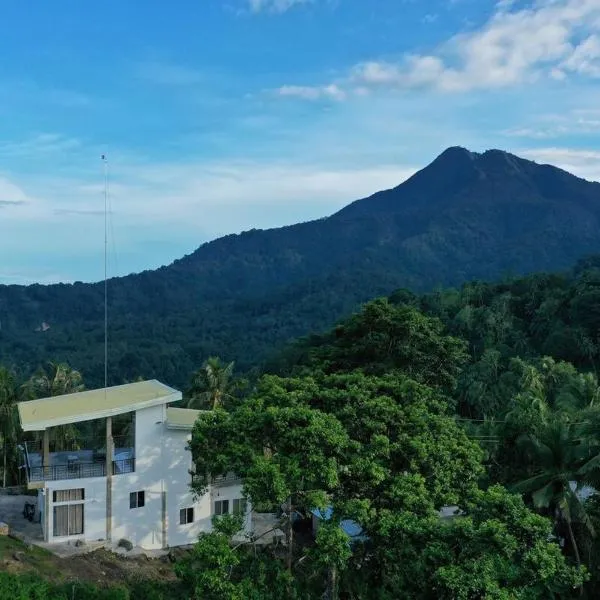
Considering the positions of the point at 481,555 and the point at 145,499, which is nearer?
the point at 481,555

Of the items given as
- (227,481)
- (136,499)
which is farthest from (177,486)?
(227,481)

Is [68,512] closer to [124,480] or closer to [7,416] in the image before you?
[124,480]

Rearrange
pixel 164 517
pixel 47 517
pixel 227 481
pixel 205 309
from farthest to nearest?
pixel 205 309 < pixel 227 481 < pixel 164 517 < pixel 47 517

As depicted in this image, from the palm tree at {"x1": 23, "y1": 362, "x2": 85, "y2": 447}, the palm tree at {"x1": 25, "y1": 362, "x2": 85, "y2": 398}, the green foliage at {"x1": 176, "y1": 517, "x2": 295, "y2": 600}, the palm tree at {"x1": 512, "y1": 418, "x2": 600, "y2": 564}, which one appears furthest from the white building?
the palm tree at {"x1": 25, "y1": 362, "x2": 85, "y2": 398}

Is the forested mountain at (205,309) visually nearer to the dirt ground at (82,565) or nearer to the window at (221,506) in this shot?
the window at (221,506)

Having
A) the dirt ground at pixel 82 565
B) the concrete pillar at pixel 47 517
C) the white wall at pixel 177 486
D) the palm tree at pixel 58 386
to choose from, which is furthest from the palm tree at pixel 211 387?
the dirt ground at pixel 82 565

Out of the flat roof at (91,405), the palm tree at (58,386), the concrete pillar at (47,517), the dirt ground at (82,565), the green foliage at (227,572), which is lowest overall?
the dirt ground at (82,565)
